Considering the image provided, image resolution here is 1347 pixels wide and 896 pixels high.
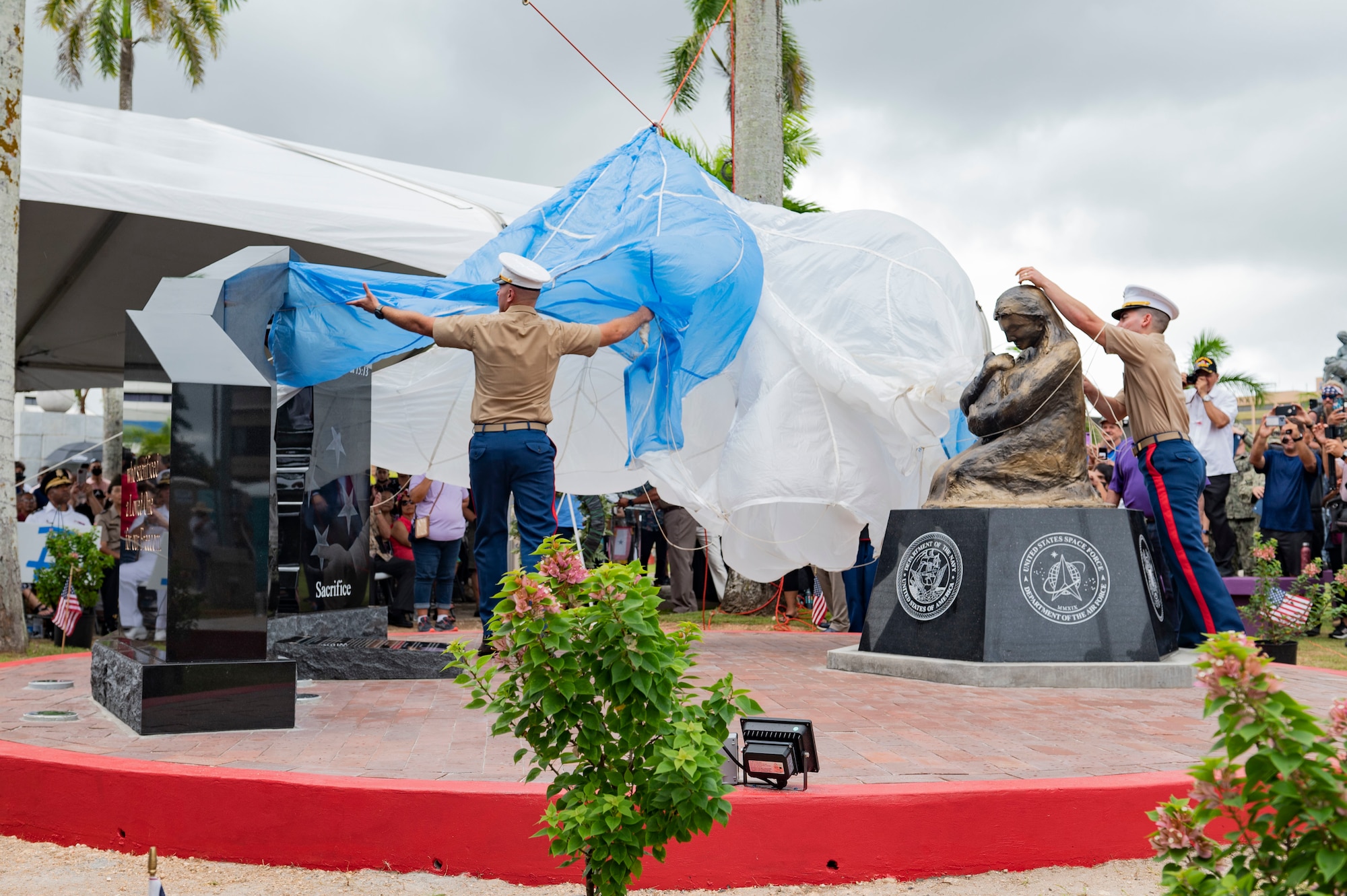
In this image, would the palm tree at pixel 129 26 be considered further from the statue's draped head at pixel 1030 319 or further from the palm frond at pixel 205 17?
the statue's draped head at pixel 1030 319

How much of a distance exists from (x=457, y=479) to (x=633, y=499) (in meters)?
6.28

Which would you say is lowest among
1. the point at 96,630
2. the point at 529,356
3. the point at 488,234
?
the point at 96,630

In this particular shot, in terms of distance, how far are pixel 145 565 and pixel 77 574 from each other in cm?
494

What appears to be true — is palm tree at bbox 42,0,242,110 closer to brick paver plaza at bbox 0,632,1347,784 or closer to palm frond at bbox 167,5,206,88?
palm frond at bbox 167,5,206,88

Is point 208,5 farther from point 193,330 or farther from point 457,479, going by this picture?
point 193,330

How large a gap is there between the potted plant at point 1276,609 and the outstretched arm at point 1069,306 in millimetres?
2650

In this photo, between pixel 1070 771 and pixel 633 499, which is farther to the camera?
pixel 633 499

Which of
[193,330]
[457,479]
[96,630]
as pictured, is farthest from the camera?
[96,630]

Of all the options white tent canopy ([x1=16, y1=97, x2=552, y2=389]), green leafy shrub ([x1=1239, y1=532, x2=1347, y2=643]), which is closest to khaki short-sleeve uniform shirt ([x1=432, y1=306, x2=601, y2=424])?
white tent canopy ([x1=16, y1=97, x2=552, y2=389])

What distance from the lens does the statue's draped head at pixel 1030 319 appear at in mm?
6645

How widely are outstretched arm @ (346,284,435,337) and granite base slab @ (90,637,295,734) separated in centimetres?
206

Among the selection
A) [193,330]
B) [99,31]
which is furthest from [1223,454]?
[99,31]

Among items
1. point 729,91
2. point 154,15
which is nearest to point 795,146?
point 729,91

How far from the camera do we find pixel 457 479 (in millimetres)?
8117
